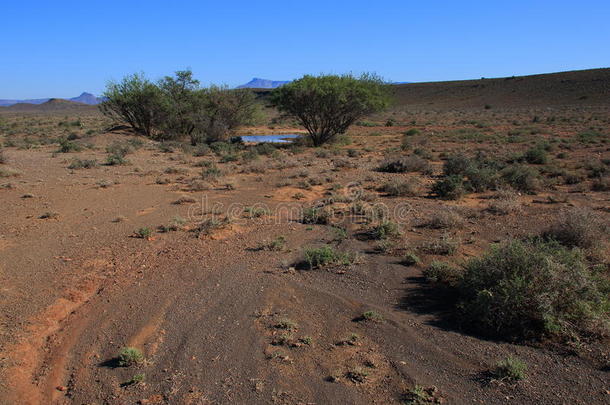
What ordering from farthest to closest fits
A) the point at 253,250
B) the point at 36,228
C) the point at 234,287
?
the point at 36,228 < the point at 253,250 < the point at 234,287

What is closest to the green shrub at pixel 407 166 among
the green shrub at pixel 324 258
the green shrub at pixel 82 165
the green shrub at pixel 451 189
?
the green shrub at pixel 451 189

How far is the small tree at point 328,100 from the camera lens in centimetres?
2506

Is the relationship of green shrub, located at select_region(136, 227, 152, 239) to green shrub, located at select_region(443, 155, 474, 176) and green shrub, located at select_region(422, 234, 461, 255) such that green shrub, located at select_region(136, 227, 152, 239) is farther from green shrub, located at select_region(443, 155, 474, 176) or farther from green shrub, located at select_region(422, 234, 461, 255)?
green shrub, located at select_region(443, 155, 474, 176)

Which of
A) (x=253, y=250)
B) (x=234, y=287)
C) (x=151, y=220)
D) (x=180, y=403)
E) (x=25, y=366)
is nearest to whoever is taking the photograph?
(x=180, y=403)

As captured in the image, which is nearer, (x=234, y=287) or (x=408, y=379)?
(x=408, y=379)

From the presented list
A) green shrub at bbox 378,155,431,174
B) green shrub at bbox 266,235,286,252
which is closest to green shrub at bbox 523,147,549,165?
green shrub at bbox 378,155,431,174

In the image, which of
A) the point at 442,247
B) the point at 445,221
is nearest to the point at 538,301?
the point at 442,247

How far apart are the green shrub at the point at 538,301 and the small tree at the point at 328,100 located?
20.8m

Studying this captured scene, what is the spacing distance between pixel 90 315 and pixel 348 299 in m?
3.39

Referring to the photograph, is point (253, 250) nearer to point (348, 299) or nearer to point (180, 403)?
point (348, 299)

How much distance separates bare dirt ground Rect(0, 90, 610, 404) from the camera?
4.04 m

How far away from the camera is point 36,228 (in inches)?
351

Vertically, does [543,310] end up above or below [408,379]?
above

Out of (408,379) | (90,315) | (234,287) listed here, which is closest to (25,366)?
(90,315)
